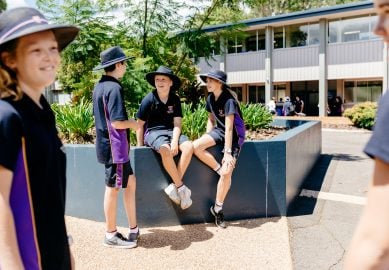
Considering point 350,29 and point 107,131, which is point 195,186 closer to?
point 107,131

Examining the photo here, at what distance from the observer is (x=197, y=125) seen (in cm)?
704

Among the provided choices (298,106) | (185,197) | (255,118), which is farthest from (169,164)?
(298,106)

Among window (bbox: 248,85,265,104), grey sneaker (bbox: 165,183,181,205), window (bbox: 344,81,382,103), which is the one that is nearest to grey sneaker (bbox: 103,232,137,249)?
grey sneaker (bbox: 165,183,181,205)

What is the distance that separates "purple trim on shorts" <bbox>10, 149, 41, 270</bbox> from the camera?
5.07 feet

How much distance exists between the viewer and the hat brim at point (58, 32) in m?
1.61

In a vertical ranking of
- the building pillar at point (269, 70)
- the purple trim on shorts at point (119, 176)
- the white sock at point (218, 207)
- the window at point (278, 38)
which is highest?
the window at point (278, 38)

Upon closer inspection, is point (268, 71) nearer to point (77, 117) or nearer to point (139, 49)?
point (139, 49)

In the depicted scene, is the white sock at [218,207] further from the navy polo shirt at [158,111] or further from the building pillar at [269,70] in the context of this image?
the building pillar at [269,70]

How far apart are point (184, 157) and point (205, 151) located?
0.32 m

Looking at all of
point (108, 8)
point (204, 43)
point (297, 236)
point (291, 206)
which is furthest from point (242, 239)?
point (108, 8)

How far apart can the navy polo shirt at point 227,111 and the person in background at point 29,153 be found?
3557 mm

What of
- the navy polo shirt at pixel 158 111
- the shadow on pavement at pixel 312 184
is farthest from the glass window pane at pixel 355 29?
the navy polo shirt at pixel 158 111

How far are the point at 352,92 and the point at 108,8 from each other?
2367 cm

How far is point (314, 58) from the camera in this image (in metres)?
28.6
